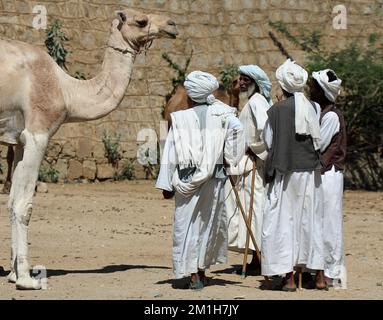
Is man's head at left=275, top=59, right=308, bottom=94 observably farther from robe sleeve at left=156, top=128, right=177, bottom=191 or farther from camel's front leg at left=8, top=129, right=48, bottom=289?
camel's front leg at left=8, top=129, right=48, bottom=289

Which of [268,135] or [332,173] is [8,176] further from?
[332,173]

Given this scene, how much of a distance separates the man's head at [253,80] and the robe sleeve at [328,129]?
1.07m

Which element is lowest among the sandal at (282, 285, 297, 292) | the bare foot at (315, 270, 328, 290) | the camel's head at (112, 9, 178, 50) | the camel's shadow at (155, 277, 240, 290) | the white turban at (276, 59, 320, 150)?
the camel's shadow at (155, 277, 240, 290)

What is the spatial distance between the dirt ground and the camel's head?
2.04m

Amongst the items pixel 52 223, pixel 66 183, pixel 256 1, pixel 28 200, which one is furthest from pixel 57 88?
pixel 256 1

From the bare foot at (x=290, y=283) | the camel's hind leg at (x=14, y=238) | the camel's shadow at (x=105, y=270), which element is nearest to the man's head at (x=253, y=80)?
the camel's shadow at (x=105, y=270)

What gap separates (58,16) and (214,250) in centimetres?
→ 909

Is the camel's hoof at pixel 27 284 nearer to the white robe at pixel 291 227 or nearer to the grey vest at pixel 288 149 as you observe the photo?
the white robe at pixel 291 227

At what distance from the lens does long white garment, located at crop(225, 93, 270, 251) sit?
9867 mm

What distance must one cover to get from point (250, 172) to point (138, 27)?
5.40 feet

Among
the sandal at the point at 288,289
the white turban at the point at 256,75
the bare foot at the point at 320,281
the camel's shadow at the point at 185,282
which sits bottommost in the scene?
the camel's shadow at the point at 185,282

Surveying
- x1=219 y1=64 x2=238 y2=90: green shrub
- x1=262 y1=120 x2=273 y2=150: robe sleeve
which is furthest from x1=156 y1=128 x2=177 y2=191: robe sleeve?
x1=219 y1=64 x2=238 y2=90: green shrub

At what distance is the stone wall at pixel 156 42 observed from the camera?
17.3m

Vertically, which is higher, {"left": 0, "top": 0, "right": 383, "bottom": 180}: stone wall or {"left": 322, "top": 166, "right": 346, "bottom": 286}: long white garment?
{"left": 0, "top": 0, "right": 383, "bottom": 180}: stone wall
